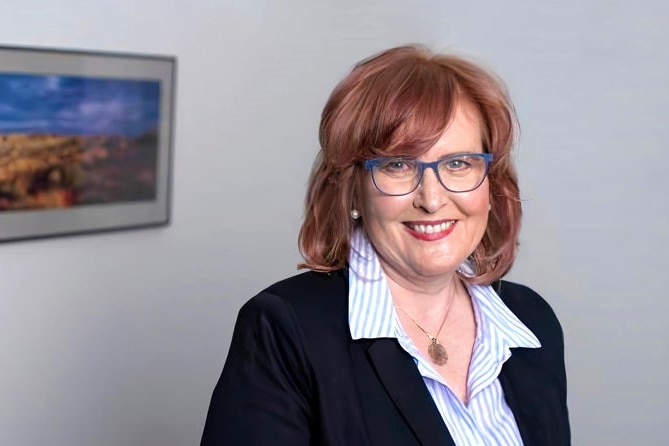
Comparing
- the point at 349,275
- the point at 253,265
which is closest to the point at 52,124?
the point at 253,265

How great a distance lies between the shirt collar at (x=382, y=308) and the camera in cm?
170

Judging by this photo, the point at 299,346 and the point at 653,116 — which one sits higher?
the point at 653,116

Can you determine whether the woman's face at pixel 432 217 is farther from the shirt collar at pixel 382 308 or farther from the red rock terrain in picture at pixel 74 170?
the red rock terrain in picture at pixel 74 170

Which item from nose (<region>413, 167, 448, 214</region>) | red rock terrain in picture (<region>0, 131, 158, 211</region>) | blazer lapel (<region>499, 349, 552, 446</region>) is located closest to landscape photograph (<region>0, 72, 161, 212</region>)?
red rock terrain in picture (<region>0, 131, 158, 211</region>)

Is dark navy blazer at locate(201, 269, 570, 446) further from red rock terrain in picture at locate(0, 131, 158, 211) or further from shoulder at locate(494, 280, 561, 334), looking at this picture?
→ red rock terrain in picture at locate(0, 131, 158, 211)

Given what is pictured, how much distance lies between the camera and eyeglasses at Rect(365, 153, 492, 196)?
1700 millimetres

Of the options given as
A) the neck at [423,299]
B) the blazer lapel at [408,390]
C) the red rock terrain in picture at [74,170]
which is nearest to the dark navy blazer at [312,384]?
the blazer lapel at [408,390]

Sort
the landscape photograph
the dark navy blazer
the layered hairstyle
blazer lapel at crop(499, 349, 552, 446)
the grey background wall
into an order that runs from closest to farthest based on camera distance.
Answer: the dark navy blazer, the layered hairstyle, blazer lapel at crop(499, 349, 552, 446), the landscape photograph, the grey background wall

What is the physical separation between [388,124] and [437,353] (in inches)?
17.3

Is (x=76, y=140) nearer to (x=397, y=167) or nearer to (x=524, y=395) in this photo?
(x=397, y=167)

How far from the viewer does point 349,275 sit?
1.79 metres

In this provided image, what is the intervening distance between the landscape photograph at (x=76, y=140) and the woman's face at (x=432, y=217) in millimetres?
1471

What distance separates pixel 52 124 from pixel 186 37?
67 centimetres

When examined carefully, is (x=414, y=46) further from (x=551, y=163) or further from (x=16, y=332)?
(x=551, y=163)
